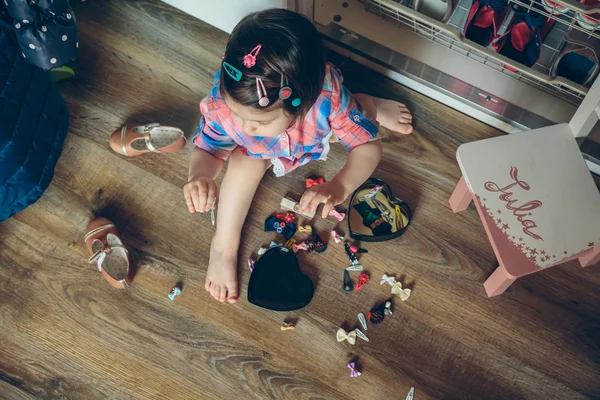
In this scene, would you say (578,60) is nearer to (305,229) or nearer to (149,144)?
(305,229)

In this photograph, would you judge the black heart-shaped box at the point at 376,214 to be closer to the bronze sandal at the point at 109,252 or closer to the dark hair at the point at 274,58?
the dark hair at the point at 274,58

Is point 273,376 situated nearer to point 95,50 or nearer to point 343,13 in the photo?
point 343,13

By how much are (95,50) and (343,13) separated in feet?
2.26

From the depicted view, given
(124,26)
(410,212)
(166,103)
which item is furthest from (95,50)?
(410,212)

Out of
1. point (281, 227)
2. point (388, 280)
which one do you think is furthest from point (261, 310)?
point (388, 280)

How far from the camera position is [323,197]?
44.8 inches

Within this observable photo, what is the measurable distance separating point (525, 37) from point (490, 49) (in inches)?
4.2

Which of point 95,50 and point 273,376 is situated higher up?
point 95,50

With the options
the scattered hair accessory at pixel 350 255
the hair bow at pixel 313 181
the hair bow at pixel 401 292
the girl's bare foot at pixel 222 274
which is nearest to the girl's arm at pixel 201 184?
the girl's bare foot at pixel 222 274

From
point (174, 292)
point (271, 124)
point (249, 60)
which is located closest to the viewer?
point (249, 60)

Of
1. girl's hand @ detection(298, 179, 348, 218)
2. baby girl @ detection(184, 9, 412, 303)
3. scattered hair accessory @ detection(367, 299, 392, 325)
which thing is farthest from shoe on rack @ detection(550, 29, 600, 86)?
scattered hair accessory @ detection(367, 299, 392, 325)

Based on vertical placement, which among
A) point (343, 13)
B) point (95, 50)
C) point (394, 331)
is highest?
point (343, 13)

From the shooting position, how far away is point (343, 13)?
1351mm

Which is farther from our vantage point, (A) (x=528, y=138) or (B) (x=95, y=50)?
(B) (x=95, y=50)
